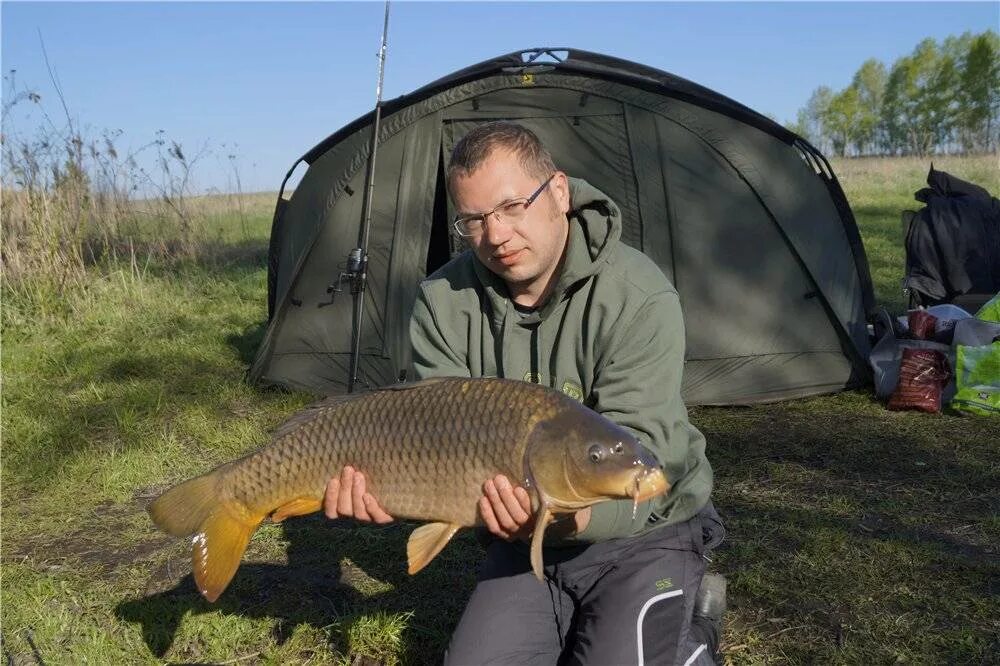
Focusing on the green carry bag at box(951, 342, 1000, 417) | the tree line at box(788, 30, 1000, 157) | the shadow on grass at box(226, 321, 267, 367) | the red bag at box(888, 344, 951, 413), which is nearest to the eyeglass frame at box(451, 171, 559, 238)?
the red bag at box(888, 344, 951, 413)

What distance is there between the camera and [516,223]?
205 cm

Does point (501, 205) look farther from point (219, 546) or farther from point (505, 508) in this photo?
point (219, 546)

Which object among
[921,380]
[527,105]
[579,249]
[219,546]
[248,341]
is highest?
[527,105]

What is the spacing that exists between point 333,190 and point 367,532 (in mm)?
2187

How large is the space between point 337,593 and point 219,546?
0.99 meters

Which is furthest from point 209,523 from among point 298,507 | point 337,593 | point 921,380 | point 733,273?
point 921,380

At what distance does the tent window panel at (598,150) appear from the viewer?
474 cm

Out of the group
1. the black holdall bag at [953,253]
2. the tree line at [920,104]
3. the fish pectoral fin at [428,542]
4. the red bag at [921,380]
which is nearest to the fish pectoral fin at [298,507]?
the fish pectoral fin at [428,542]

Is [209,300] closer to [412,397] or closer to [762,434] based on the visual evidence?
[762,434]

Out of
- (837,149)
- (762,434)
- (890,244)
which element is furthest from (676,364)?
(837,149)

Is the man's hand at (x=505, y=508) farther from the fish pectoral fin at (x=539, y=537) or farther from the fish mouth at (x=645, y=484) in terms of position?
the fish mouth at (x=645, y=484)

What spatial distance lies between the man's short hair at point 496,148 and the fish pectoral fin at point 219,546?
884 millimetres

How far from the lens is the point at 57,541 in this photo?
3430 millimetres

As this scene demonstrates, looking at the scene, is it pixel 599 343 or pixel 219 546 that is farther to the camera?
pixel 599 343
